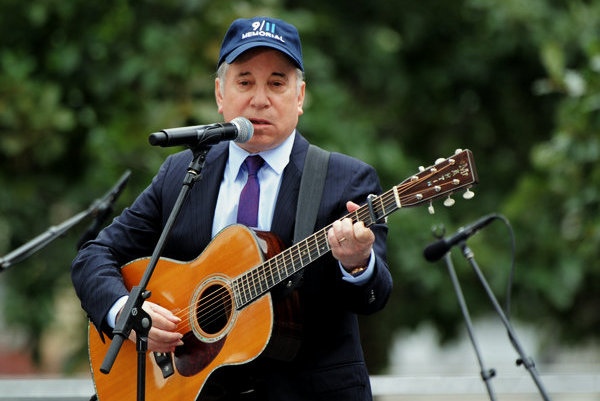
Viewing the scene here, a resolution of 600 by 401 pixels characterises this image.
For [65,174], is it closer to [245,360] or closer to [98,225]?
→ [98,225]

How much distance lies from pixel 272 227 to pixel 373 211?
47 centimetres

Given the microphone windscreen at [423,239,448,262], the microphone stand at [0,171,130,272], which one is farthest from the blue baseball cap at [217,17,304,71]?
the microphone stand at [0,171,130,272]

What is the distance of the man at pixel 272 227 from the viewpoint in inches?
117

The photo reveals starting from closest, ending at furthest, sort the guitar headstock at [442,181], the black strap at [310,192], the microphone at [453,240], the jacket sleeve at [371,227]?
the guitar headstock at [442,181]
the jacket sleeve at [371,227]
the black strap at [310,192]
the microphone at [453,240]

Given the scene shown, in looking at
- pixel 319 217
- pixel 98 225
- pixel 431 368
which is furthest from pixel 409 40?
pixel 431 368

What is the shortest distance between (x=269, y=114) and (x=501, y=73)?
15.6 feet

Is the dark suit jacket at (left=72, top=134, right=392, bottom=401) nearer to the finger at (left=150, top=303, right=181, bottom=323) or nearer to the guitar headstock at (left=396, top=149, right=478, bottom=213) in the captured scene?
the finger at (left=150, top=303, right=181, bottom=323)

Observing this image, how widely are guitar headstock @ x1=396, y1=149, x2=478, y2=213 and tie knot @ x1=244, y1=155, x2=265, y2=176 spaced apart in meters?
0.69

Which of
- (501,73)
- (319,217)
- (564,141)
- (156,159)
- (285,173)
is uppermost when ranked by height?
(501,73)

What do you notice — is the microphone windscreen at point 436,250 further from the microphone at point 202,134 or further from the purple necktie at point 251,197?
the microphone at point 202,134

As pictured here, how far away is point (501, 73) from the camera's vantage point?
7512 millimetres

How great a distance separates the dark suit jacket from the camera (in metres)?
2.98

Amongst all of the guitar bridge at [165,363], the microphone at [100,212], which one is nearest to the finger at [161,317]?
the guitar bridge at [165,363]

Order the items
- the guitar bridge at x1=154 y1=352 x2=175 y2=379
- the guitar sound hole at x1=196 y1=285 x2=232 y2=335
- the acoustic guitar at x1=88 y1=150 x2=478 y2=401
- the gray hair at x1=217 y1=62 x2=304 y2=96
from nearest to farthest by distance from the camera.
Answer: the acoustic guitar at x1=88 y1=150 x2=478 y2=401
the guitar sound hole at x1=196 y1=285 x2=232 y2=335
the guitar bridge at x1=154 y1=352 x2=175 y2=379
the gray hair at x1=217 y1=62 x2=304 y2=96
